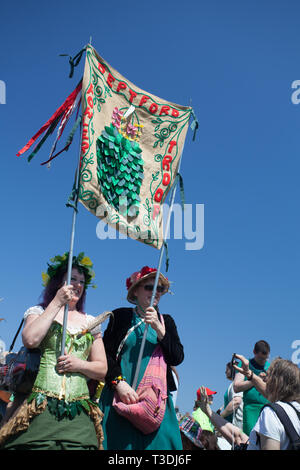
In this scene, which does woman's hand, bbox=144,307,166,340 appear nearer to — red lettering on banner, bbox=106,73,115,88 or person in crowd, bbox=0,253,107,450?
person in crowd, bbox=0,253,107,450

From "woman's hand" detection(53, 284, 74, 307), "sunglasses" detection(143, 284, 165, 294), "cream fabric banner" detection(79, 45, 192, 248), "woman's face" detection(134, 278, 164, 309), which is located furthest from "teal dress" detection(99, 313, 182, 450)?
"cream fabric banner" detection(79, 45, 192, 248)

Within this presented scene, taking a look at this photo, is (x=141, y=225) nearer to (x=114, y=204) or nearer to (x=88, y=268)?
(x=114, y=204)

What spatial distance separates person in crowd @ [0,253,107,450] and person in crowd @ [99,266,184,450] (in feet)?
1.78

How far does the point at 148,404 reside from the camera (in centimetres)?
379

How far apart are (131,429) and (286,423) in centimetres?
138

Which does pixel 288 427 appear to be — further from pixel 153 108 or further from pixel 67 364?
pixel 153 108

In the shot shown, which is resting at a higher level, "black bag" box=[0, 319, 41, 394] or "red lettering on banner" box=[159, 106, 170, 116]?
"red lettering on banner" box=[159, 106, 170, 116]

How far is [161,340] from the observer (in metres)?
4.10

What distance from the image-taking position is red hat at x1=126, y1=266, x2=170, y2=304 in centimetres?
452

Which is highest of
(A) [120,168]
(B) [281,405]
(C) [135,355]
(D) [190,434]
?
(A) [120,168]

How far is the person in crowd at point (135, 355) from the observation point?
383 cm

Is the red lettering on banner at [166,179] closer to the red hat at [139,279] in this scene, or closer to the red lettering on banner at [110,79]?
the red hat at [139,279]

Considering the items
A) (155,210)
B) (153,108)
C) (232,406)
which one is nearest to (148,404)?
(155,210)

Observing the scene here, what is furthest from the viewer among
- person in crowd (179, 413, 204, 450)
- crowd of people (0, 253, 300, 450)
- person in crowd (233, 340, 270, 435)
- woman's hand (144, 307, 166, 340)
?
person in crowd (179, 413, 204, 450)
